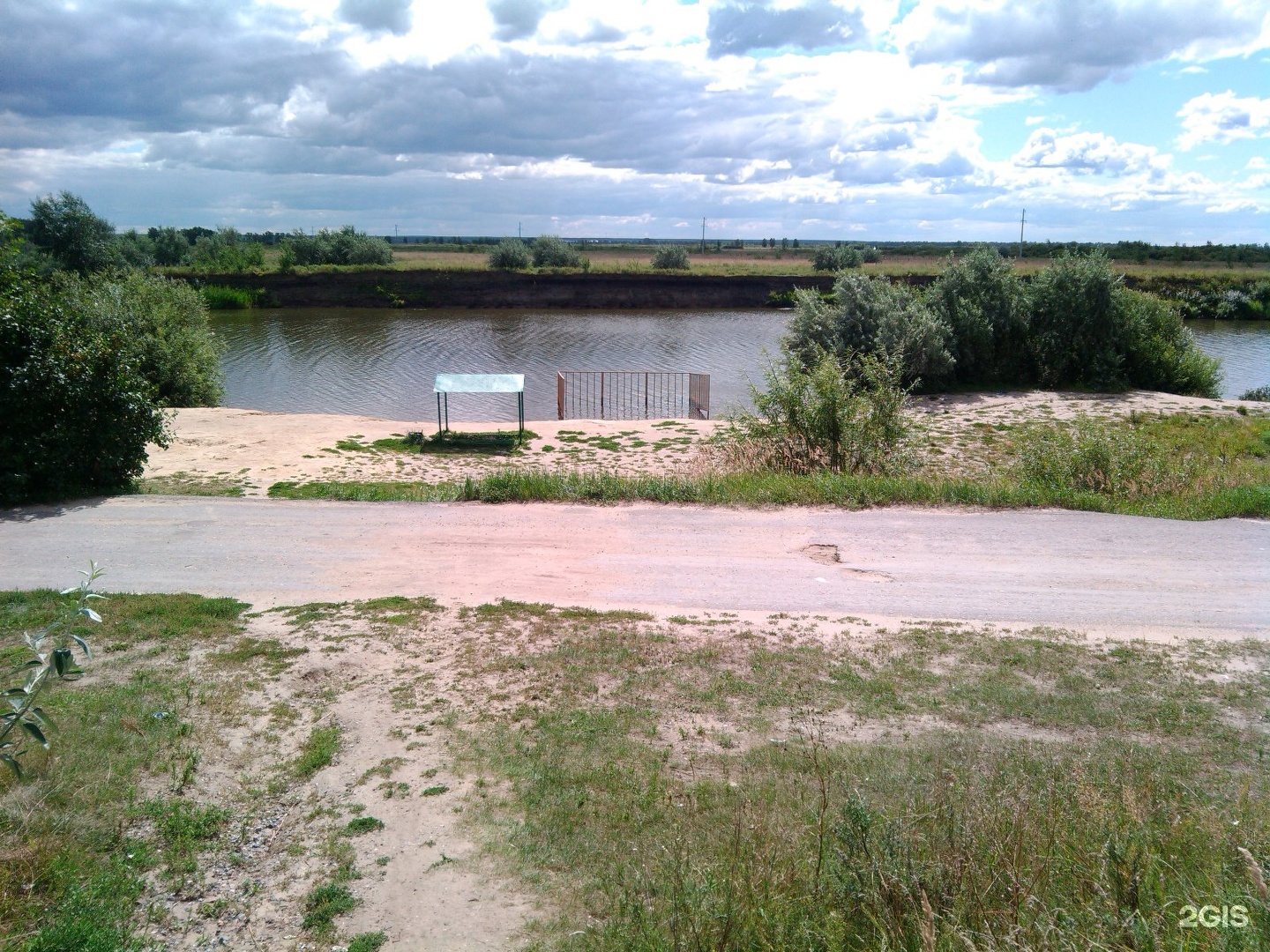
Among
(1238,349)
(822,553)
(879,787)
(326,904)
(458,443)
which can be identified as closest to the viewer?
(326,904)

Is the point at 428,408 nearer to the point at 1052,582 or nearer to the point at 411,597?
the point at 411,597

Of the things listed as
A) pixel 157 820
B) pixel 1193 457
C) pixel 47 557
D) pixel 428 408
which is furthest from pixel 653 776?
pixel 428 408

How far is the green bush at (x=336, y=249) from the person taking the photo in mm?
71438

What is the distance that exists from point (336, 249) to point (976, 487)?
6875 cm

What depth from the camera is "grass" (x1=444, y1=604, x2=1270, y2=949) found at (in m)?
3.84

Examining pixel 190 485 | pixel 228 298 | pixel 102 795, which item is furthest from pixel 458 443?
pixel 228 298

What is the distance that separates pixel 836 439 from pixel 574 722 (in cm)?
943

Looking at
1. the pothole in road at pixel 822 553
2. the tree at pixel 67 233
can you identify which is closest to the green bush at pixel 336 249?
the tree at pixel 67 233

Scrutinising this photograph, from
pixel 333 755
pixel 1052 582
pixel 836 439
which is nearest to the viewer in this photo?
pixel 333 755

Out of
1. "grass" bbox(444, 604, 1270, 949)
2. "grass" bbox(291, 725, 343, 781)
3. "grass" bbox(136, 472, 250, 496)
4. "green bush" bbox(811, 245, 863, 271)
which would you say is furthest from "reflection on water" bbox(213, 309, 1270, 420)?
"green bush" bbox(811, 245, 863, 271)

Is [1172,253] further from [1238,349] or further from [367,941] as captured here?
[367,941]

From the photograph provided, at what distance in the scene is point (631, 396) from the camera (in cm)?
3067

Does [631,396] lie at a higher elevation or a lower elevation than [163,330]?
lower

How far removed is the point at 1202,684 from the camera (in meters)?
6.98
